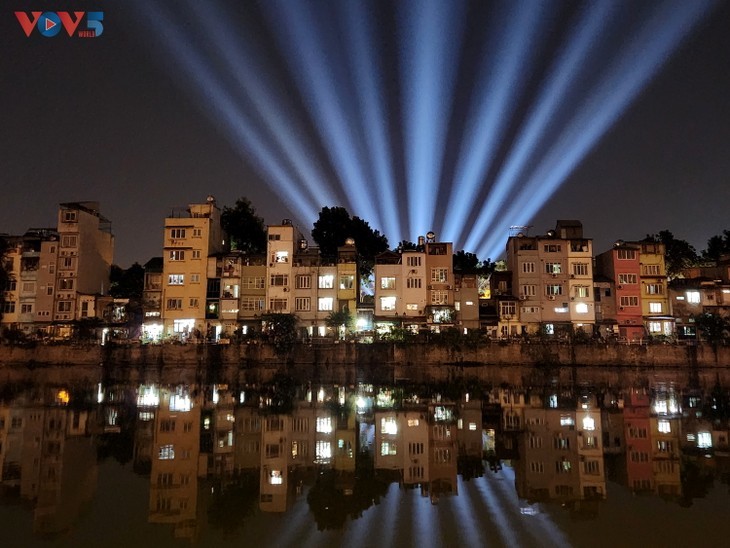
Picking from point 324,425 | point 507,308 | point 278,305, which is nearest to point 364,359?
point 278,305

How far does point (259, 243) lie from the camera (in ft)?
293

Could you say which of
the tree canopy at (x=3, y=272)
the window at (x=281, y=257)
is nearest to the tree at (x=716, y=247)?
the window at (x=281, y=257)

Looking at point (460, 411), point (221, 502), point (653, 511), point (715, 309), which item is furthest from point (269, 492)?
point (715, 309)

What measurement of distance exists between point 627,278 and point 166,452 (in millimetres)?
68364

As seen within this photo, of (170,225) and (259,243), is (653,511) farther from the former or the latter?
(259,243)

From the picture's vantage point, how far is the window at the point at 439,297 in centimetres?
7181

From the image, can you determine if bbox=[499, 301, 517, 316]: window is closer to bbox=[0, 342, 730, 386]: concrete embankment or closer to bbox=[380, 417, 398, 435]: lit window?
bbox=[0, 342, 730, 386]: concrete embankment

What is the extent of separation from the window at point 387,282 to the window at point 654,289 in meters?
34.2

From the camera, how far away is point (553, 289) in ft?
236

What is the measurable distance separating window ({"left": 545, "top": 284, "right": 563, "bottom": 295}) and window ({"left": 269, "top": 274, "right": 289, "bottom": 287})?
34696 mm

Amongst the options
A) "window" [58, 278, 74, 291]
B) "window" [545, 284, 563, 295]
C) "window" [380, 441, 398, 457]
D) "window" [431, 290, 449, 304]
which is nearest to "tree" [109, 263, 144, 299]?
"window" [58, 278, 74, 291]

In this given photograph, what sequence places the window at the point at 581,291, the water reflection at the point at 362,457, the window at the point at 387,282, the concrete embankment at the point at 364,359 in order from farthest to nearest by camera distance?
1. the window at the point at 387,282
2. the window at the point at 581,291
3. the concrete embankment at the point at 364,359
4. the water reflection at the point at 362,457

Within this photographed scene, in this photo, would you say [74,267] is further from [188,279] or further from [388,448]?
[388,448]

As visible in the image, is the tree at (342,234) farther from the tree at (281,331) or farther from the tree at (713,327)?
the tree at (713,327)
